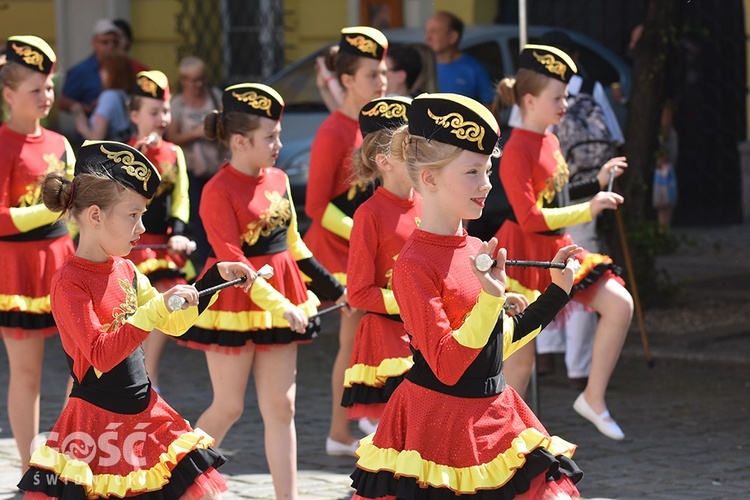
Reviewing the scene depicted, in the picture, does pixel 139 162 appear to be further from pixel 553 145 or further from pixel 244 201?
pixel 553 145

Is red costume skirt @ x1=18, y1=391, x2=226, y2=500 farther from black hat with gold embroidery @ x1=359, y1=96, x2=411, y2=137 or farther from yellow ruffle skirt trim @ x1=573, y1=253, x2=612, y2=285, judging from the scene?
yellow ruffle skirt trim @ x1=573, y1=253, x2=612, y2=285

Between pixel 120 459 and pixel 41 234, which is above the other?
pixel 120 459

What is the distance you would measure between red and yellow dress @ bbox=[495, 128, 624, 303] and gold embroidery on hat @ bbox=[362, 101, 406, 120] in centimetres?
70

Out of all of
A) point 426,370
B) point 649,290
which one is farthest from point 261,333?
point 649,290

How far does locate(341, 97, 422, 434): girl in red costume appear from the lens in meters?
5.46

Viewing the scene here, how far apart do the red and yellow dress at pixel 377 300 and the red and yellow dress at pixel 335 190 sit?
1015 millimetres

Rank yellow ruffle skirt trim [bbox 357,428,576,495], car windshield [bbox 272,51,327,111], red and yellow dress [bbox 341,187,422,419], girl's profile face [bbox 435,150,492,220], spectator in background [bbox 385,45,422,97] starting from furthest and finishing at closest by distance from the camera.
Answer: car windshield [bbox 272,51,327,111], spectator in background [bbox 385,45,422,97], red and yellow dress [bbox 341,187,422,419], girl's profile face [bbox 435,150,492,220], yellow ruffle skirt trim [bbox 357,428,576,495]

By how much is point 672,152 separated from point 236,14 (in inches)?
217

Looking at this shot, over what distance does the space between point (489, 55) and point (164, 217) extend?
4.93 metres

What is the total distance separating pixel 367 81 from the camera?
267 inches

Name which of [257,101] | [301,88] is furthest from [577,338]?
[301,88]

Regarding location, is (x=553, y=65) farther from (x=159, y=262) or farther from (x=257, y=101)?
(x=159, y=262)

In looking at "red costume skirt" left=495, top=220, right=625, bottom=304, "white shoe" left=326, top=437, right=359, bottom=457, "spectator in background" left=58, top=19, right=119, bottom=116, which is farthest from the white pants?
"spectator in background" left=58, top=19, right=119, bottom=116

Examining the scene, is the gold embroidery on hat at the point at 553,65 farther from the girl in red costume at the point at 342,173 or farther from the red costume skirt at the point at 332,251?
the red costume skirt at the point at 332,251
